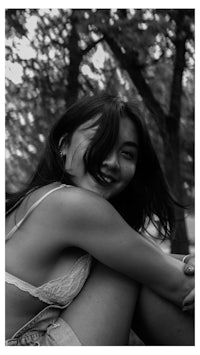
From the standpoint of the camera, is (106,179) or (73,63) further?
(73,63)

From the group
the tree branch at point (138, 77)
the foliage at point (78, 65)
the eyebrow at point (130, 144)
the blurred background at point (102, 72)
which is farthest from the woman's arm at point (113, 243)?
the tree branch at point (138, 77)

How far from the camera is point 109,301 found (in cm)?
142

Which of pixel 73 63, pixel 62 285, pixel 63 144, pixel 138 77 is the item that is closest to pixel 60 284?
pixel 62 285

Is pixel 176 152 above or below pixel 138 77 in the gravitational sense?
below

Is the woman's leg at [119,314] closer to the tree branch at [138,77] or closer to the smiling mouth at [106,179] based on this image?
the smiling mouth at [106,179]

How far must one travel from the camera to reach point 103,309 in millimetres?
1412

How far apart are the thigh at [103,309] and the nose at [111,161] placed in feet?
1.02

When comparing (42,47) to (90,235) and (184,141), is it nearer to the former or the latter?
(184,141)

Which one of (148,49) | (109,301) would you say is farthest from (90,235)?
(148,49)

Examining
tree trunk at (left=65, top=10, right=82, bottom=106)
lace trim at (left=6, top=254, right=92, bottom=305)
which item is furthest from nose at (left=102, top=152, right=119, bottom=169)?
tree trunk at (left=65, top=10, right=82, bottom=106)

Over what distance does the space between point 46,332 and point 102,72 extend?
10.1 ft

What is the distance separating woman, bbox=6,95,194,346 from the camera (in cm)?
137

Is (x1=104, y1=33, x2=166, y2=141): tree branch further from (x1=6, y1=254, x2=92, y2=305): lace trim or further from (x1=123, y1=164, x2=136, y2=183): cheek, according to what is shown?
(x1=6, y1=254, x2=92, y2=305): lace trim

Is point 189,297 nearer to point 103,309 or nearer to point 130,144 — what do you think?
point 103,309
